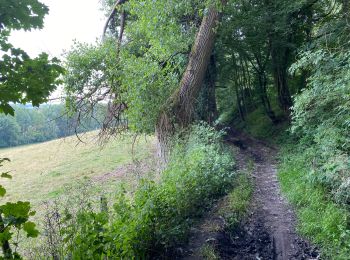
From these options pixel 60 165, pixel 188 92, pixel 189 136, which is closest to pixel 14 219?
pixel 189 136

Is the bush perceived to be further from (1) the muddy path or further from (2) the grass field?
(2) the grass field

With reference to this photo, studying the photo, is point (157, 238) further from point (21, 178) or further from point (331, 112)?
point (21, 178)

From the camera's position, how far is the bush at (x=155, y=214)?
3.61 meters

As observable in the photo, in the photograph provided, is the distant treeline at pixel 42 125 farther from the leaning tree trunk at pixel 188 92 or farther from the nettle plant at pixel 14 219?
the nettle plant at pixel 14 219

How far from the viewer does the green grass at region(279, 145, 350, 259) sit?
15.5ft

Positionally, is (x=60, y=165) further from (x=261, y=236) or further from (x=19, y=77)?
(x=19, y=77)

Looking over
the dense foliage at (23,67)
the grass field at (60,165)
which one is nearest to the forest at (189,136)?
the dense foliage at (23,67)

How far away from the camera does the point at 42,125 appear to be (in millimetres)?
9461

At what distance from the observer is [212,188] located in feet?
23.1

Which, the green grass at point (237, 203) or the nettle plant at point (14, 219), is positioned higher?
the nettle plant at point (14, 219)

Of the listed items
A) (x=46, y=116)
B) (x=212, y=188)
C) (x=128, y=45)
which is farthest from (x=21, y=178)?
(x=212, y=188)

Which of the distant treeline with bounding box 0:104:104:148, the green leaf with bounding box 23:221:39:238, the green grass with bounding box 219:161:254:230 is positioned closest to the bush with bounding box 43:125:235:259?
the green grass with bounding box 219:161:254:230

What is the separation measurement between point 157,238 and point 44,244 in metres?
1.63

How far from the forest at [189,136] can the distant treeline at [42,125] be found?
0.21 ft
